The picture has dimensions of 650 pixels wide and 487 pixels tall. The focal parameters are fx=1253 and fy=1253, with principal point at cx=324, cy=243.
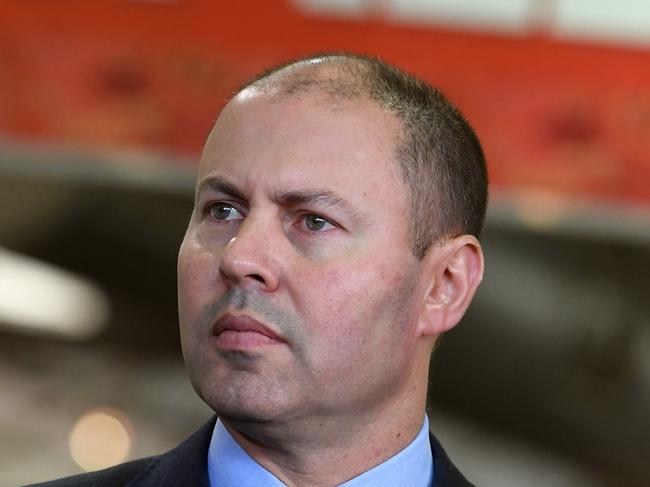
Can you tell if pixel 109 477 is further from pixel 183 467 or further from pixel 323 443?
pixel 323 443

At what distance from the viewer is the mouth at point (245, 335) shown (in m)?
1.42

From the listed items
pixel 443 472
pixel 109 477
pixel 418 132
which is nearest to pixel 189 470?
pixel 109 477

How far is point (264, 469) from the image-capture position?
150 cm

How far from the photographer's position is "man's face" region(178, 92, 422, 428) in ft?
4.68

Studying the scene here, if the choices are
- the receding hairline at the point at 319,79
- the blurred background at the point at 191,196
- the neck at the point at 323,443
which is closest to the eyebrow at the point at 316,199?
the receding hairline at the point at 319,79

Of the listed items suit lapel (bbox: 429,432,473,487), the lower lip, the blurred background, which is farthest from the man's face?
the blurred background

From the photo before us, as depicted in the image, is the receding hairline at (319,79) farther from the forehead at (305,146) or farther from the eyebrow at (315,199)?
the eyebrow at (315,199)

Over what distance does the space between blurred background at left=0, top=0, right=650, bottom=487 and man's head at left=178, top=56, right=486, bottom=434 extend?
7.16ft

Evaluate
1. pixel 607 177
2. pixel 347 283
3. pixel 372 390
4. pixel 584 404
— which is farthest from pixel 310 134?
pixel 584 404

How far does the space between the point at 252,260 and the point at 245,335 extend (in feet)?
0.28

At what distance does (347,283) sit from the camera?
57.4 inches

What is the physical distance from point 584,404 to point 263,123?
9.00 ft

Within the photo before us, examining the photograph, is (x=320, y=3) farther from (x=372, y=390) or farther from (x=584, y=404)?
(x=372, y=390)

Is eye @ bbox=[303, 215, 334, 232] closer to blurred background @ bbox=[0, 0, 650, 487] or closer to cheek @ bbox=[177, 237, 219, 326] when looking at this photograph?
cheek @ bbox=[177, 237, 219, 326]
